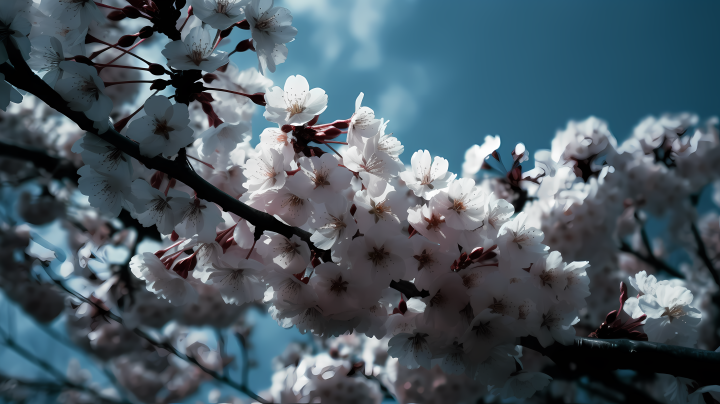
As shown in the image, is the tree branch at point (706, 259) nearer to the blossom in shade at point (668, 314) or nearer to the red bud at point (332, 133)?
the blossom in shade at point (668, 314)

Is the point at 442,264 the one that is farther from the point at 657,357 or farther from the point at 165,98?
the point at 165,98

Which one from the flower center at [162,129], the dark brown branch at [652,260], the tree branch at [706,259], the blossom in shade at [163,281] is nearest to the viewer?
the flower center at [162,129]

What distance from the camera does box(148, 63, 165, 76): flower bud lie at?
1.07 m

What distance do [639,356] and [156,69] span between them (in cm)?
152

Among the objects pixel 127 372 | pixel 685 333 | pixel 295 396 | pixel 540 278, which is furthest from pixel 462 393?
pixel 127 372

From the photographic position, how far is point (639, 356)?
1.11m

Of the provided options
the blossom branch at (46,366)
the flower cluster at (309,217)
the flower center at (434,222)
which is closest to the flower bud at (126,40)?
the flower cluster at (309,217)

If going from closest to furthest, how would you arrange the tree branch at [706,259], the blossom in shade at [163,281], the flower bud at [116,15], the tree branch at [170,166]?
the tree branch at [170,166] → the flower bud at [116,15] → the blossom in shade at [163,281] → the tree branch at [706,259]

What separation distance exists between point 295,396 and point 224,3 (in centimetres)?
206

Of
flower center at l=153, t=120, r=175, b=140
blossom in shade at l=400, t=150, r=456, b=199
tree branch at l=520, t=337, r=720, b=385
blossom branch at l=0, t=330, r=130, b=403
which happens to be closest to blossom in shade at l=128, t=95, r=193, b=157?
flower center at l=153, t=120, r=175, b=140

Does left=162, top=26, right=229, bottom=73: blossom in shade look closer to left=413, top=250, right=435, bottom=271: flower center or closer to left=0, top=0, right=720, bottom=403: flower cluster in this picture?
left=0, top=0, right=720, bottom=403: flower cluster

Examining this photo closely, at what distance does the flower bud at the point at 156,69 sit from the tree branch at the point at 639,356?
1.24m

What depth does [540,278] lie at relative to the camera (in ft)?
3.87

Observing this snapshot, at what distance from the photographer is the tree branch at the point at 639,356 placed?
3.58 feet
